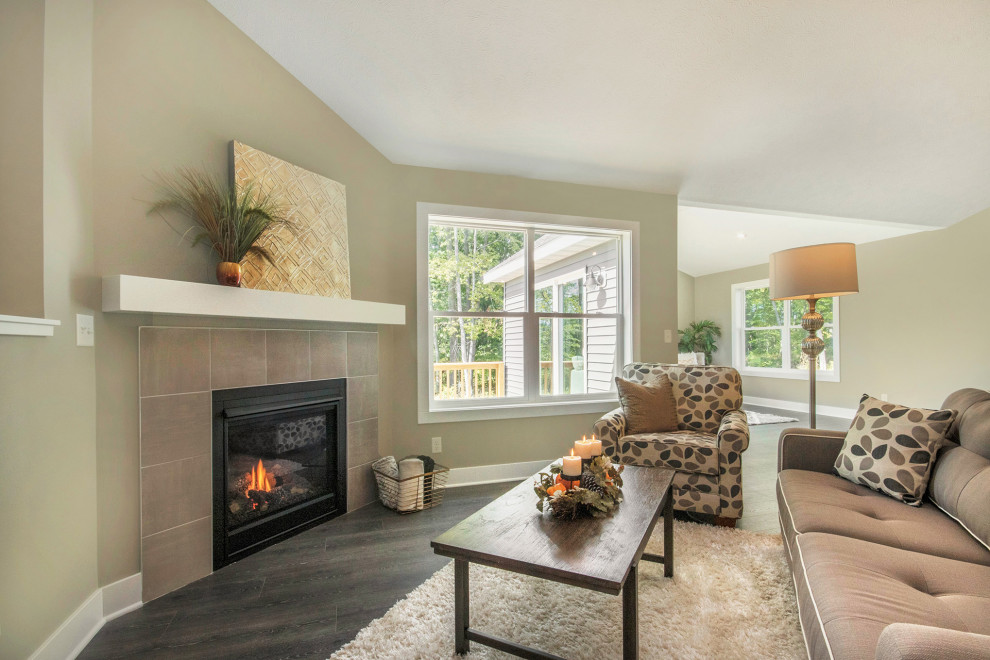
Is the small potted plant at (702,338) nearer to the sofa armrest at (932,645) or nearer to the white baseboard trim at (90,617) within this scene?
the sofa armrest at (932,645)

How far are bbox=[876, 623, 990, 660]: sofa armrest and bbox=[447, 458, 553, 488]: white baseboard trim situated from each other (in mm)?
2915

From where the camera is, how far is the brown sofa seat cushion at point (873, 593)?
1.09 meters

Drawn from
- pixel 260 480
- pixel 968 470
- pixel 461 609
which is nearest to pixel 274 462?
pixel 260 480

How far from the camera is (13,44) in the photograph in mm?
1503

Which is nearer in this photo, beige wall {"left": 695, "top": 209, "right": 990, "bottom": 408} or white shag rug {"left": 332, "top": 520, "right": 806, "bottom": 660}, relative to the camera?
white shag rug {"left": 332, "top": 520, "right": 806, "bottom": 660}

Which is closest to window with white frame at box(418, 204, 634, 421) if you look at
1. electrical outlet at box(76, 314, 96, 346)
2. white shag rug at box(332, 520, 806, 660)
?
white shag rug at box(332, 520, 806, 660)

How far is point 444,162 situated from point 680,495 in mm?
2817

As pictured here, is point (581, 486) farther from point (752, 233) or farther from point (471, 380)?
point (752, 233)

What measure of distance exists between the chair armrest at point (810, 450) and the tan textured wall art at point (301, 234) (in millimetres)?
2651

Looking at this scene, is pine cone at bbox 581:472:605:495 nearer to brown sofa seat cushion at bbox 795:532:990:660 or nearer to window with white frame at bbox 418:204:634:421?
brown sofa seat cushion at bbox 795:532:990:660

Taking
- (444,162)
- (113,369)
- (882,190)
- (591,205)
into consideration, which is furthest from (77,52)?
(882,190)

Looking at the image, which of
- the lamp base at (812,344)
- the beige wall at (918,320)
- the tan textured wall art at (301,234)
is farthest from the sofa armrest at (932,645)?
the beige wall at (918,320)

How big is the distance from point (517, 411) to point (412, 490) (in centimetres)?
112

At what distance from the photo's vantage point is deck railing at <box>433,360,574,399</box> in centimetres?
366
